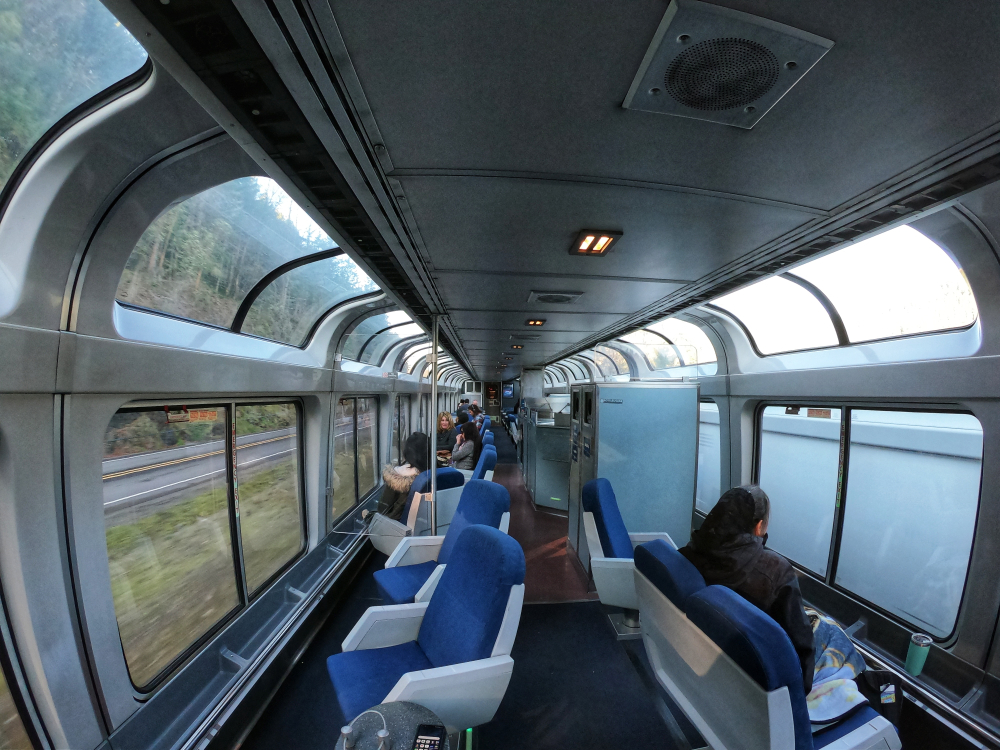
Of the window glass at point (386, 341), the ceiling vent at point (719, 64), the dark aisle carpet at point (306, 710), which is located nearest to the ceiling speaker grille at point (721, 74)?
the ceiling vent at point (719, 64)

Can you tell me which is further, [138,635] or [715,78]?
[138,635]

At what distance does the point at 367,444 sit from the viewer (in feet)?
24.2

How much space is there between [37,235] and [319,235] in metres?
1.68

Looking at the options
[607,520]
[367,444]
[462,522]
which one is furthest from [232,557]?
[367,444]

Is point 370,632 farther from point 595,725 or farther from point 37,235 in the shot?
point 37,235

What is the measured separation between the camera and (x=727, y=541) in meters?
2.43

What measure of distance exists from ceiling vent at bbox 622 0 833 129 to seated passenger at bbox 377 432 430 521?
165 inches

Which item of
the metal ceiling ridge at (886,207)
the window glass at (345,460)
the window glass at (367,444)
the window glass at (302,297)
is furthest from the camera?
the window glass at (367,444)

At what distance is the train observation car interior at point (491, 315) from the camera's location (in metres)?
1.10

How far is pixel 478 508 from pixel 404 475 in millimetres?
1649

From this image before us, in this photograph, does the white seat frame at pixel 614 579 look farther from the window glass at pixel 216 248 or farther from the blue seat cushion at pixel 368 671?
the window glass at pixel 216 248

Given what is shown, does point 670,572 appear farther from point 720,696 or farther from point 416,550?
point 416,550

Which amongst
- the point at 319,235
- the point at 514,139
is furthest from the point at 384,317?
the point at 514,139

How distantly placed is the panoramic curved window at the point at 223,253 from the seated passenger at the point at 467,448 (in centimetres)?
472
